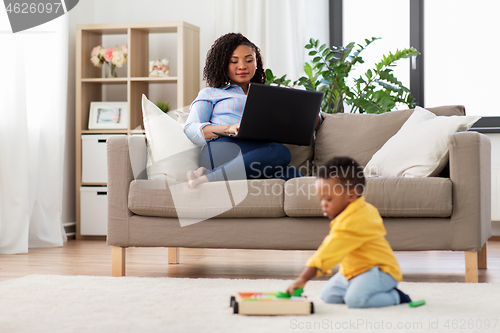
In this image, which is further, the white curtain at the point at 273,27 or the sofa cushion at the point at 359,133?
the white curtain at the point at 273,27

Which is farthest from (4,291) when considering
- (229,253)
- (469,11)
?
(469,11)

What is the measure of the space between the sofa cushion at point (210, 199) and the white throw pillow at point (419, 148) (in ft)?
1.64

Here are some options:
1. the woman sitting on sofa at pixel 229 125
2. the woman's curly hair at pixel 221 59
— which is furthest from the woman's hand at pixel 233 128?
the woman's curly hair at pixel 221 59

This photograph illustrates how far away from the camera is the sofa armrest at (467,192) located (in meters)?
1.97

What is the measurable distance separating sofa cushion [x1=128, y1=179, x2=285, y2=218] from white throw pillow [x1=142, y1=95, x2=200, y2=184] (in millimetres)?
78

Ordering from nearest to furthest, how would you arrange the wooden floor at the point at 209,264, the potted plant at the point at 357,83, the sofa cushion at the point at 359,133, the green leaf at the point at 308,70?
the wooden floor at the point at 209,264
the sofa cushion at the point at 359,133
the potted plant at the point at 357,83
the green leaf at the point at 308,70

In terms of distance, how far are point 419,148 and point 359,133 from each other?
43 cm

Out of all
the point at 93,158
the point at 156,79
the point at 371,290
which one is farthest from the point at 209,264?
the point at 156,79

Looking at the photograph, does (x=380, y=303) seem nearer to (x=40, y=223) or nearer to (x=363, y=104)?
(x=363, y=104)

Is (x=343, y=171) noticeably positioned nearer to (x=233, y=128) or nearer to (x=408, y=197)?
(x=408, y=197)

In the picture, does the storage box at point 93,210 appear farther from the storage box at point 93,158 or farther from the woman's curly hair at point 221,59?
the woman's curly hair at point 221,59

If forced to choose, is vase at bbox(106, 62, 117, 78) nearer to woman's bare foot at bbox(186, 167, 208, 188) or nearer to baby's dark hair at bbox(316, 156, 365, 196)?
woman's bare foot at bbox(186, 167, 208, 188)

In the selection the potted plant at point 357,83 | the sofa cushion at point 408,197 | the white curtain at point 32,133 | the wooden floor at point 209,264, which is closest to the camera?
the sofa cushion at point 408,197

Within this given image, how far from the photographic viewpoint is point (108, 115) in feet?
12.6
